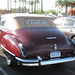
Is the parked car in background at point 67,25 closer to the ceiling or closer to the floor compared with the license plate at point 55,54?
closer to the ceiling

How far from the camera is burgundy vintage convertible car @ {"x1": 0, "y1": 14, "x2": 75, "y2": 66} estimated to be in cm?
407

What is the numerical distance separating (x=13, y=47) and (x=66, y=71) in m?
1.80

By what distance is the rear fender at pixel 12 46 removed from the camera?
4.13m

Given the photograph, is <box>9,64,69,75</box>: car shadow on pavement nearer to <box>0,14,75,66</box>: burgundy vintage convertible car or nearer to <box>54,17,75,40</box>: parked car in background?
<box>0,14,75,66</box>: burgundy vintage convertible car

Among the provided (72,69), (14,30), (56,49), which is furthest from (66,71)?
(14,30)

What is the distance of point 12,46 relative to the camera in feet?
14.2

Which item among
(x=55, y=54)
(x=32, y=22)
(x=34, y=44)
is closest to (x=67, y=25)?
(x=32, y=22)

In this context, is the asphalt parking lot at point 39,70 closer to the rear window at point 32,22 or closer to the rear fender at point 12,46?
the rear fender at point 12,46

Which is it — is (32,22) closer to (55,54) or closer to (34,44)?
(34,44)

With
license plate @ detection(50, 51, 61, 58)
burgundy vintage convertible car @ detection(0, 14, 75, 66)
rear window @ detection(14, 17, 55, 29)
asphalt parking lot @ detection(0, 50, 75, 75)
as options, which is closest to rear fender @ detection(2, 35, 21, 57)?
burgundy vintage convertible car @ detection(0, 14, 75, 66)

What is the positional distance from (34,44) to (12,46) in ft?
2.08

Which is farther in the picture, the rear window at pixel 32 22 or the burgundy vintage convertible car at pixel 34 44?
the rear window at pixel 32 22

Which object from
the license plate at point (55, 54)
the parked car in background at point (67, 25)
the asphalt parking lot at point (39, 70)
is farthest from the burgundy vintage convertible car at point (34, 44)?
the parked car in background at point (67, 25)

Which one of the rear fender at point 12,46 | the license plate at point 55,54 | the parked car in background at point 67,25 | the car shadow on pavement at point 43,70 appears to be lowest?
the car shadow on pavement at point 43,70
